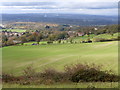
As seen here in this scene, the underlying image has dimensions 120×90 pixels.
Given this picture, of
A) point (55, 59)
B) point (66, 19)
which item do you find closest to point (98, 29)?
point (66, 19)

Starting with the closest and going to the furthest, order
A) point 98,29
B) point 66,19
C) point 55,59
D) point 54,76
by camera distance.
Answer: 1. point 54,76
2. point 55,59
3. point 98,29
4. point 66,19

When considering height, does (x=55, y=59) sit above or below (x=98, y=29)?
below

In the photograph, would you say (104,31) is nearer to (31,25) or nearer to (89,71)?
(31,25)

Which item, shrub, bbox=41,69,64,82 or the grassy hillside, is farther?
the grassy hillside

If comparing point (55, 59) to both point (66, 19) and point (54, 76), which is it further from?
point (66, 19)

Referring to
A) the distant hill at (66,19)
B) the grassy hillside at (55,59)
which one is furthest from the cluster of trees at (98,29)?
the grassy hillside at (55,59)

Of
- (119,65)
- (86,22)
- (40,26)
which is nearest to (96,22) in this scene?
(86,22)

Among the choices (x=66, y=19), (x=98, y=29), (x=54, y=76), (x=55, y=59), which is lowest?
(x=55, y=59)

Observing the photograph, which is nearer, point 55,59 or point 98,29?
point 55,59

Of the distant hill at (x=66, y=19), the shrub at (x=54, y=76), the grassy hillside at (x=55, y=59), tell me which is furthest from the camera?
the distant hill at (x=66, y=19)

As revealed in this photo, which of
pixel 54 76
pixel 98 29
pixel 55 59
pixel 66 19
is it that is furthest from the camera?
pixel 66 19

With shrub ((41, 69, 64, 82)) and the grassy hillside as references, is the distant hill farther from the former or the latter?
shrub ((41, 69, 64, 82))

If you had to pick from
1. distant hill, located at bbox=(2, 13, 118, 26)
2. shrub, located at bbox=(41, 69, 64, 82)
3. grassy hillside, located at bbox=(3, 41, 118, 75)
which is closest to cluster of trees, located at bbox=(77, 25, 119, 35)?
distant hill, located at bbox=(2, 13, 118, 26)

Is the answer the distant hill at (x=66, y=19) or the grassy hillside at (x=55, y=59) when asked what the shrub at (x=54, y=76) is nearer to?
the grassy hillside at (x=55, y=59)
